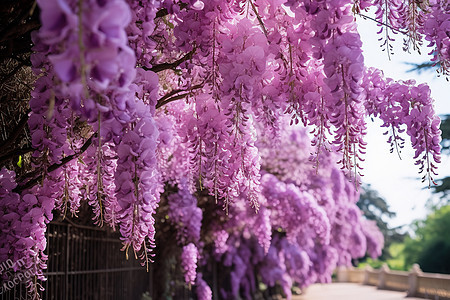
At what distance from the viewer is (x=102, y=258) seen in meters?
7.09

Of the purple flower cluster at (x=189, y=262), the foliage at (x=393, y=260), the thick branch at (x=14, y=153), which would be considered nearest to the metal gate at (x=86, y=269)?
the purple flower cluster at (x=189, y=262)

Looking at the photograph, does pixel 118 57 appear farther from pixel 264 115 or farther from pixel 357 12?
pixel 264 115

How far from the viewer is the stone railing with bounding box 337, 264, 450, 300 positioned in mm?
19250

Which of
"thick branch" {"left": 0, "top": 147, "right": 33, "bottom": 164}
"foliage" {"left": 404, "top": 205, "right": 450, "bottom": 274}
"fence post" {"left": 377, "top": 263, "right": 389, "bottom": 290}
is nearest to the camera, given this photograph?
"thick branch" {"left": 0, "top": 147, "right": 33, "bottom": 164}

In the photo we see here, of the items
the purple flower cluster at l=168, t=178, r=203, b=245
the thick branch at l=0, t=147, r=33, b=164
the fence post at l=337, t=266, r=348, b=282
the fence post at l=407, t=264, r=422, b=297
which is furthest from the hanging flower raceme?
the fence post at l=337, t=266, r=348, b=282

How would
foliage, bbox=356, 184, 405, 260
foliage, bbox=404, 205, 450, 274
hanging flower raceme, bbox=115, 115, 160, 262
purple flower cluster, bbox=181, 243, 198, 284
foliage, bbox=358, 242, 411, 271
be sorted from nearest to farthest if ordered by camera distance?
hanging flower raceme, bbox=115, 115, 160, 262, purple flower cluster, bbox=181, 243, 198, 284, foliage, bbox=404, 205, 450, 274, foliage, bbox=358, 242, 411, 271, foliage, bbox=356, 184, 405, 260

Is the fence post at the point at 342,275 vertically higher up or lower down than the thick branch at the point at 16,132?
lower down

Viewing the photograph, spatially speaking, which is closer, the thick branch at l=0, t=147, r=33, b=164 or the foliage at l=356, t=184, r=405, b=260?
the thick branch at l=0, t=147, r=33, b=164

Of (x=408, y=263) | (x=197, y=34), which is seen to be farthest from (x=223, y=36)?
(x=408, y=263)

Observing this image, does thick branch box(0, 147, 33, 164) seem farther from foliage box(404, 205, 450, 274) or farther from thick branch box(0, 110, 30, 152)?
foliage box(404, 205, 450, 274)

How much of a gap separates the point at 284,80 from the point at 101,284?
5002 millimetres

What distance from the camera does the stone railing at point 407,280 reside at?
758 inches

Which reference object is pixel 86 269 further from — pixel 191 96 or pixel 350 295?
pixel 350 295

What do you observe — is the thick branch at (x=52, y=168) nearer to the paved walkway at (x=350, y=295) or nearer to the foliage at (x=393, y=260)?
the paved walkway at (x=350, y=295)
